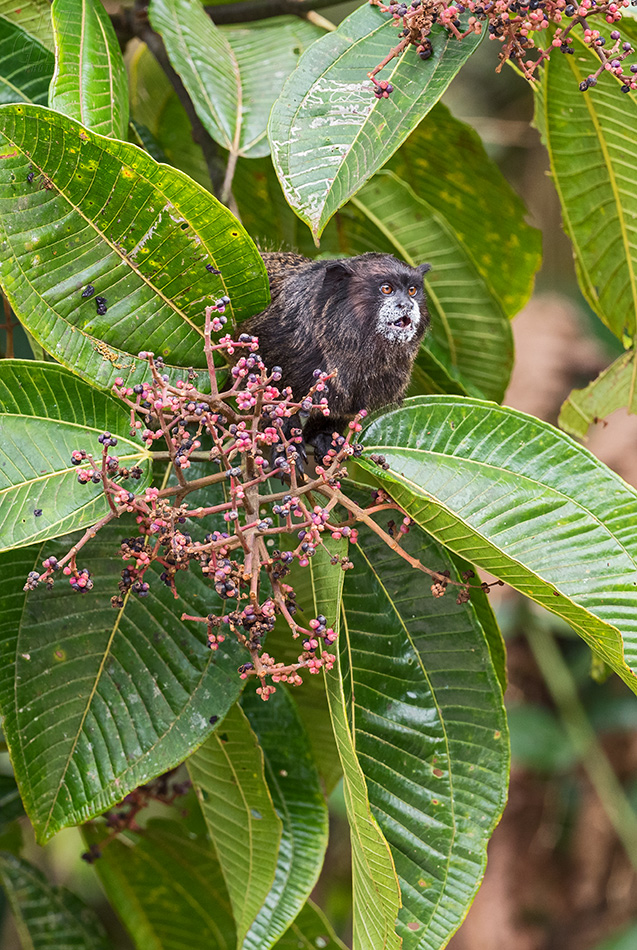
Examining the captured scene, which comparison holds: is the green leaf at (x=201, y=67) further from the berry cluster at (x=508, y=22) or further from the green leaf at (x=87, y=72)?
the berry cluster at (x=508, y=22)

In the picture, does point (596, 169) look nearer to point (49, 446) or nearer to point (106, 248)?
point (106, 248)

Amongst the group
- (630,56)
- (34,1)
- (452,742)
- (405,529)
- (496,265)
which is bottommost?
(452,742)

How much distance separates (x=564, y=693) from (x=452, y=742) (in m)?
3.17

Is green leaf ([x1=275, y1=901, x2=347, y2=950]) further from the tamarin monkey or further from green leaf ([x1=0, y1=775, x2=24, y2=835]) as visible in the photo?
the tamarin monkey

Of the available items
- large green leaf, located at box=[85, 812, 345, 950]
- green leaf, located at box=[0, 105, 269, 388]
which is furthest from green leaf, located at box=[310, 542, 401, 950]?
large green leaf, located at box=[85, 812, 345, 950]

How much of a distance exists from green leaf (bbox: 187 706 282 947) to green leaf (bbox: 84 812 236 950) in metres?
0.49

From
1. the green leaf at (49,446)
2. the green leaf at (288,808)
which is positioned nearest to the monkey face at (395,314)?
the green leaf at (49,446)

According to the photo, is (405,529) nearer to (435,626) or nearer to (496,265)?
(435,626)

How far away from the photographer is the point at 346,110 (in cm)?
132

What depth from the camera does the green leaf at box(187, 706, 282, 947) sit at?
4.80 feet

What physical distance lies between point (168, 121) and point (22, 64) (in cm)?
67

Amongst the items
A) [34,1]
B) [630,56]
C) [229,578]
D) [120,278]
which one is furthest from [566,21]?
[229,578]

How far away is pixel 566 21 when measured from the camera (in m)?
1.50

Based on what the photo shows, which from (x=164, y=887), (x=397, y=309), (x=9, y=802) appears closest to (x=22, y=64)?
(x=397, y=309)
